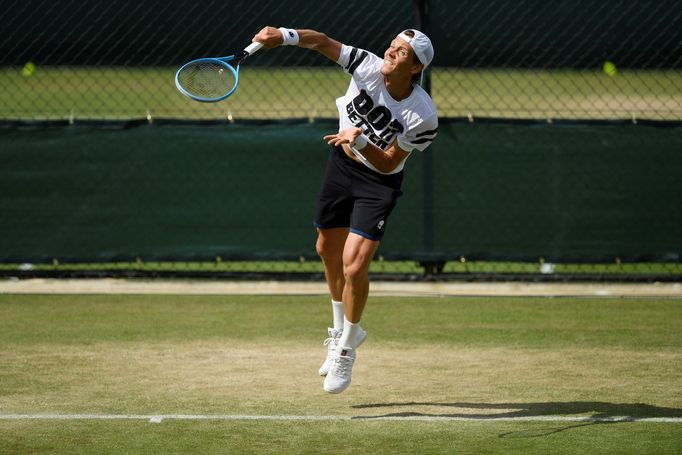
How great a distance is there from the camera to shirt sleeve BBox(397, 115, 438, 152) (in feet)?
20.6

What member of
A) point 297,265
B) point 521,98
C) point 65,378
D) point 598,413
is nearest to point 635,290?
point 297,265

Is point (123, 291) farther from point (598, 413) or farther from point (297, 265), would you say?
point (598, 413)

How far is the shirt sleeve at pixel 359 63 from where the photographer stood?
20.9 feet

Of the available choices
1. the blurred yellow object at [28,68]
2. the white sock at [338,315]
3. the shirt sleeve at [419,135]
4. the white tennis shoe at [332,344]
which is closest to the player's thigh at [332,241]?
the white sock at [338,315]

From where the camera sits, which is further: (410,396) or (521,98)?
(521,98)

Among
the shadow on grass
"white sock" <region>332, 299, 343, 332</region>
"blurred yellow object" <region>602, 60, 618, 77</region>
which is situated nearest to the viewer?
the shadow on grass

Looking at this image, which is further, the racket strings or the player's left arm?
the racket strings

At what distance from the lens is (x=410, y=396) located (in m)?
6.23

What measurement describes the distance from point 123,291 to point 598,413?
514 centimetres

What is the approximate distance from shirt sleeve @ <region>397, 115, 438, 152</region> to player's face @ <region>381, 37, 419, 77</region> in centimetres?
30

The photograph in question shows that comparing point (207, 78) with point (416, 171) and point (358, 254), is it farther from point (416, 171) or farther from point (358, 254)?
point (416, 171)

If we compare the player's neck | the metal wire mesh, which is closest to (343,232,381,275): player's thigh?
the player's neck

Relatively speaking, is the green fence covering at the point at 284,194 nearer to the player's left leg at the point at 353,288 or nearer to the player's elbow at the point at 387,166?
the player's elbow at the point at 387,166

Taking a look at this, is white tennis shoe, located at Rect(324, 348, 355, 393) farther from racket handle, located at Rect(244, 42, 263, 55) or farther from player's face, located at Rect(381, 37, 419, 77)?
racket handle, located at Rect(244, 42, 263, 55)
